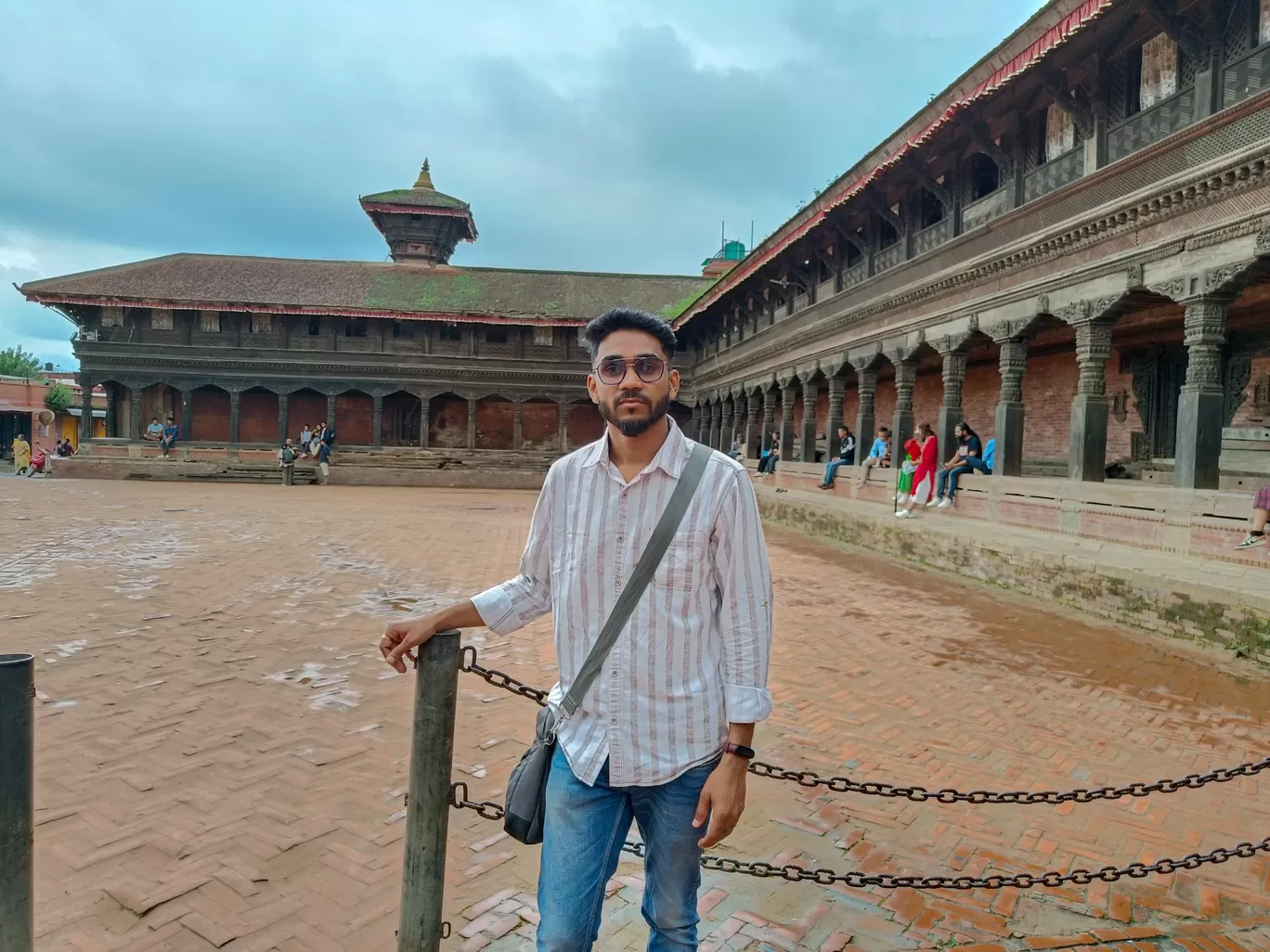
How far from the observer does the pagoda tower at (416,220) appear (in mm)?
40531

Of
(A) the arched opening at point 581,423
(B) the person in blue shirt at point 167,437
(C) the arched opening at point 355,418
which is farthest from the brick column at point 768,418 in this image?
(B) the person in blue shirt at point 167,437

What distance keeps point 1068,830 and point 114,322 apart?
40.2 meters

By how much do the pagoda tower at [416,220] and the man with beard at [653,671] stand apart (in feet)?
139

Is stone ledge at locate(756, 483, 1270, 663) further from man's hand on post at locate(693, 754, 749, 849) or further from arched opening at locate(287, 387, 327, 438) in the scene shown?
arched opening at locate(287, 387, 327, 438)

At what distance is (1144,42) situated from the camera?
10.7 metres

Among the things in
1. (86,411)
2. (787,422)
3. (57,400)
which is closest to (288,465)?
(86,411)

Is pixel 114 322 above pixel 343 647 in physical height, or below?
above

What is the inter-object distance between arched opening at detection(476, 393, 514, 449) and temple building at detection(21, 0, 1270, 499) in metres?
0.10

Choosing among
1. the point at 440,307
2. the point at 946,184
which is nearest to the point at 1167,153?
the point at 946,184

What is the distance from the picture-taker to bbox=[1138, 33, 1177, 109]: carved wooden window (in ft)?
33.5

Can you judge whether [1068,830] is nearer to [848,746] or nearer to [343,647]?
[848,746]

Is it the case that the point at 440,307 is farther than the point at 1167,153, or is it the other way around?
the point at 440,307

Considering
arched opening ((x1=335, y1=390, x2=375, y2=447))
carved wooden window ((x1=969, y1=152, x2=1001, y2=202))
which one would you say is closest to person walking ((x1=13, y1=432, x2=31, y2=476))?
arched opening ((x1=335, y1=390, x2=375, y2=447))

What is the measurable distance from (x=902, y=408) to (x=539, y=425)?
921 inches
